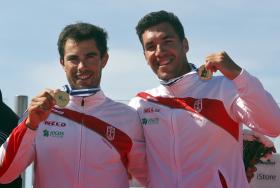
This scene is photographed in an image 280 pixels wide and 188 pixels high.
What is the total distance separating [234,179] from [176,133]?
1.92ft

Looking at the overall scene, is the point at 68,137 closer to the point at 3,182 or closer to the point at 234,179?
the point at 3,182

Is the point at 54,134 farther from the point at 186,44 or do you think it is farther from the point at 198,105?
the point at 186,44

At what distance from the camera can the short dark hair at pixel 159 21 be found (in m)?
5.77

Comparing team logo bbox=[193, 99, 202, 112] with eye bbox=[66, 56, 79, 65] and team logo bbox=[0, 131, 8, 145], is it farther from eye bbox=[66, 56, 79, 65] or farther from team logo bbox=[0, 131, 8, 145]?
team logo bbox=[0, 131, 8, 145]

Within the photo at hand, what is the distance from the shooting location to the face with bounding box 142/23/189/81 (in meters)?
5.57

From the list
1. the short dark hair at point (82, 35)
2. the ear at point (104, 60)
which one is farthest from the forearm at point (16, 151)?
the ear at point (104, 60)

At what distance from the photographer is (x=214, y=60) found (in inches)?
196

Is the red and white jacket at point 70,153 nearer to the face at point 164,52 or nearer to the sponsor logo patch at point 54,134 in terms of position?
the sponsor logo patch at point 54,134

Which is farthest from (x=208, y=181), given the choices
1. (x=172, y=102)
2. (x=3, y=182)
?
(x=3, y=182)

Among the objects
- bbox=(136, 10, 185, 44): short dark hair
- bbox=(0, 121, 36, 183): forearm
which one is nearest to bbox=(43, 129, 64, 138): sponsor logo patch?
bbox=(0, 121, 36, 183): forearm

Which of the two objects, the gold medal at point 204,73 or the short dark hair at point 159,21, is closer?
the gold medal at point 204,73

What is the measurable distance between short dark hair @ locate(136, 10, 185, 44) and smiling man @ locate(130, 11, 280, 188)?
0.04ft

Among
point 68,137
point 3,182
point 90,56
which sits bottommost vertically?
point 3,182

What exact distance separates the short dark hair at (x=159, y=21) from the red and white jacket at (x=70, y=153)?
0.68 metres
